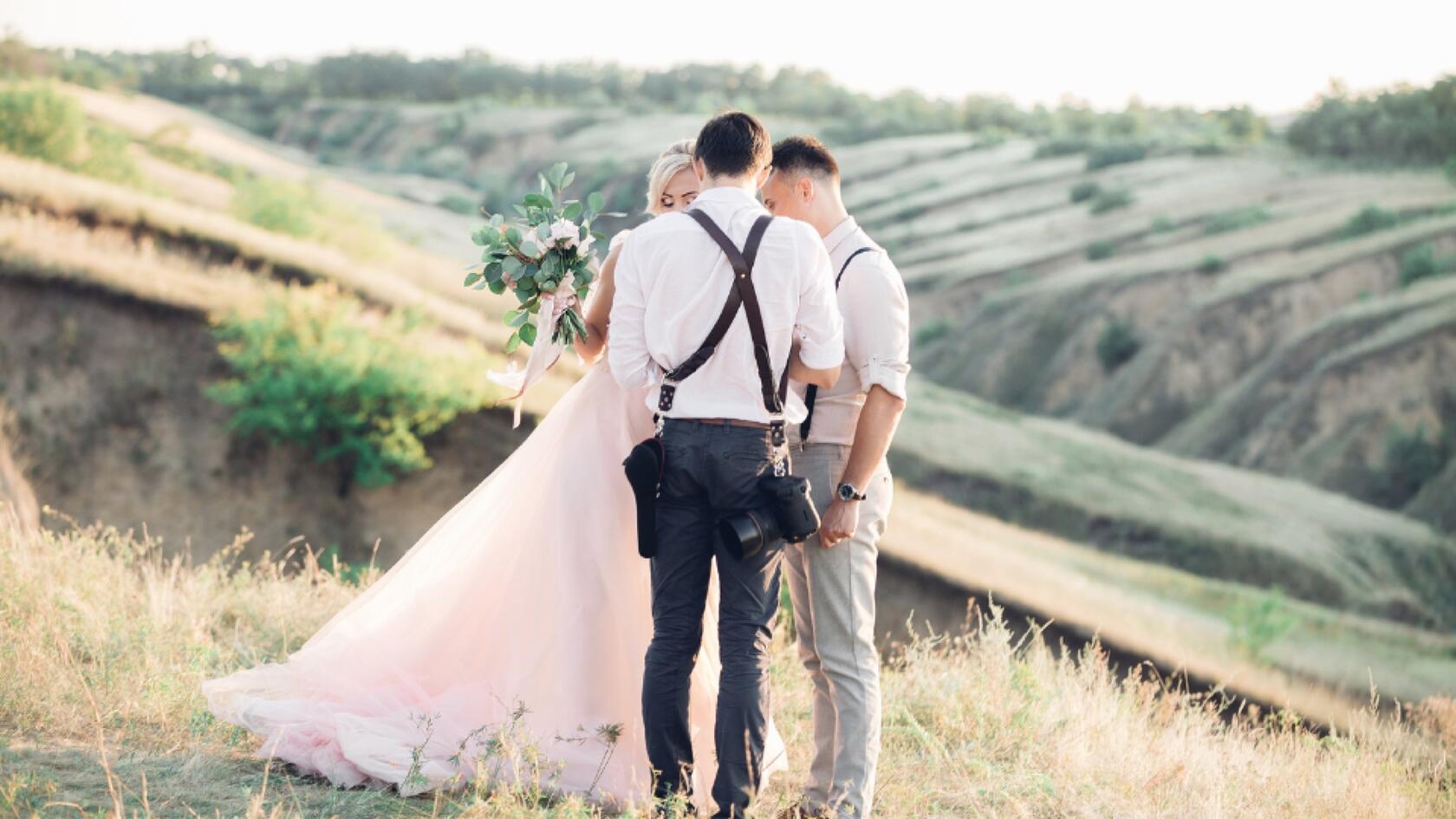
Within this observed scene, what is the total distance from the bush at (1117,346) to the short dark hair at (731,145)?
50628 millimetres

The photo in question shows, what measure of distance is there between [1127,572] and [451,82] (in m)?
127

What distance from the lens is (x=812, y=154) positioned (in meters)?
5.24

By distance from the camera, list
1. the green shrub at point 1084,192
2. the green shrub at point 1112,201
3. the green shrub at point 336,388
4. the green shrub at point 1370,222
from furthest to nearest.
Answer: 1. the green shrub at point 1084,192
2. the green shrub at point 1112,201
3. the green shrub at point 1370,222
4. the green shrub at point 336,388

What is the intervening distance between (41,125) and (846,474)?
3418cm

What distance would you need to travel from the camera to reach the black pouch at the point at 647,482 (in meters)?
4.73

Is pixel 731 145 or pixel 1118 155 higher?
pixel 1118 155

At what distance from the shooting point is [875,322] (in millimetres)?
4969

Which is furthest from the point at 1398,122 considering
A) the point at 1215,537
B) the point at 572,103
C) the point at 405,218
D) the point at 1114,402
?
the point at 572,103

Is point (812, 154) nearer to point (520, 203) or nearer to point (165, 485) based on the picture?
point (520, 203)

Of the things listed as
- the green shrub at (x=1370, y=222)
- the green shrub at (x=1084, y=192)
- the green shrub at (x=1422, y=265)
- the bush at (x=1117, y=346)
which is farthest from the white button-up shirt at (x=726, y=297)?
the green shrub at (x=1084, y=192)

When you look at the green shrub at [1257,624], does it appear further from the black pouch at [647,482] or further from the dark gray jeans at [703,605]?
the black pouch at [647,482]

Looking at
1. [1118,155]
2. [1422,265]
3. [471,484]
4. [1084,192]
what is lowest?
[471,484]

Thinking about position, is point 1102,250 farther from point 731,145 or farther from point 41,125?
point 731,145

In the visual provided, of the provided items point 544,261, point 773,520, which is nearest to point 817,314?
point 773,520
